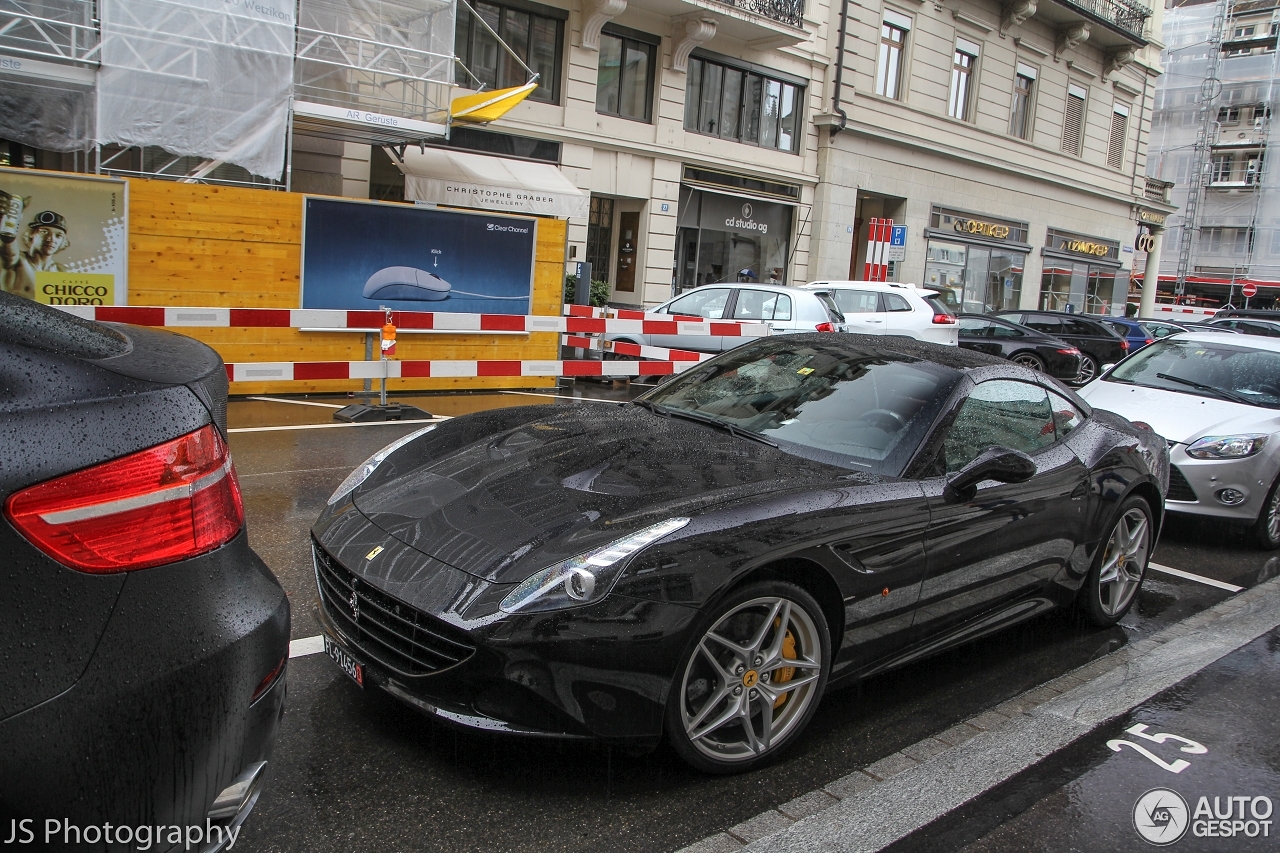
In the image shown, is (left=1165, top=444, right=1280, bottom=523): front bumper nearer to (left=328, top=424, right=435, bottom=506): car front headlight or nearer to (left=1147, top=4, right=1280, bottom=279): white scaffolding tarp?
(left=328, top=424, right=435, bottom=506): car front headlight

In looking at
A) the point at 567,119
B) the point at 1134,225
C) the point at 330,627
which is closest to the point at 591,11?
the point at 567,119

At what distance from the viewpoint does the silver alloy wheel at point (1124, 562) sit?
4.91 metres

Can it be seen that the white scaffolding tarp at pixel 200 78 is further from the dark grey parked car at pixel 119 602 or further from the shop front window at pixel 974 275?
the shop front window at pixel 974 275

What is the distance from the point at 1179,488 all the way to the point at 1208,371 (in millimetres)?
1582

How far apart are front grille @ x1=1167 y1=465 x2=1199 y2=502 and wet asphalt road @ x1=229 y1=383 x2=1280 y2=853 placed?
7.86ft

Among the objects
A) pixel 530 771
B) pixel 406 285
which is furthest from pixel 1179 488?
pixel 406 285

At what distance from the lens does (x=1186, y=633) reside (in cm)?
502

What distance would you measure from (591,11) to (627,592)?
1913 cm

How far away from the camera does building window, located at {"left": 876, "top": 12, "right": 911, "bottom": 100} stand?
86.3ft

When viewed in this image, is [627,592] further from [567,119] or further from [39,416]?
[567,119]

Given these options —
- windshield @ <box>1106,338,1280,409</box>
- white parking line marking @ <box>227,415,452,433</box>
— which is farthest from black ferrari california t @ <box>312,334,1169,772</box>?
white parking line marking @ <box>227,415,452,433</box>

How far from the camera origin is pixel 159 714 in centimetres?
185

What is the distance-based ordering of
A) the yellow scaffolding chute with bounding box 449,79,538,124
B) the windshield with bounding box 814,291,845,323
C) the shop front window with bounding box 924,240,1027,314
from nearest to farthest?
1. the windshield with bounding box 814,291,845,323
2. the yellow scaffolding chute with bounding box 449,79,538,124
3. the shop front window with bounding box 924,240,1027,314

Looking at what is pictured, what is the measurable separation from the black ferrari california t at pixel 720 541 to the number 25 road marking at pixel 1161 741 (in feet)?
2.15
